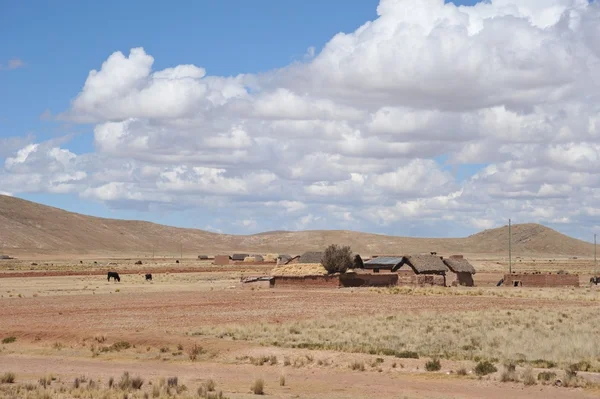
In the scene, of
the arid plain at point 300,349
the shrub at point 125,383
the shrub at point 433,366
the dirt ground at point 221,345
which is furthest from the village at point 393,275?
the shrub at point 125,383

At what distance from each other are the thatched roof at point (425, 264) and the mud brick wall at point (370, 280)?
5428mm

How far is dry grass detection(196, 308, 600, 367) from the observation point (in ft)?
88.1

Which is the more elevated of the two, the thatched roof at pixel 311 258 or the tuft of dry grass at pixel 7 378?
the thatched roof at pixel 311 258

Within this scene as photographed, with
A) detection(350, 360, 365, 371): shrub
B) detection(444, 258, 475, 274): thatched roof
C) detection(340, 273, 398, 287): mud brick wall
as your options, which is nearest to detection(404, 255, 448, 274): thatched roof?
detection(444, 258, 475, 274): thatched roof

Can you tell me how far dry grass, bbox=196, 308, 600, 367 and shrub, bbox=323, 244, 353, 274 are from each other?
96.2 feet

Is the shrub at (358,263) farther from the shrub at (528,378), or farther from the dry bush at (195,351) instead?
the shrub at (528,378)

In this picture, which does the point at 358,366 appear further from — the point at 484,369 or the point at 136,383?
the point at 136,383

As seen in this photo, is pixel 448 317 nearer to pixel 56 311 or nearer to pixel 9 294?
pixel 56 311

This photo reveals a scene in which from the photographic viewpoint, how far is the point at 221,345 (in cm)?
2900

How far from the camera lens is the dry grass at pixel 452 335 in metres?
26.8

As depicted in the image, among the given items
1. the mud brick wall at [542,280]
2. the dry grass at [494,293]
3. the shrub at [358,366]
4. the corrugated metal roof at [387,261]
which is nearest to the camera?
the shrub at [358,366]

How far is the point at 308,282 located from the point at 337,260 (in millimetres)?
4442

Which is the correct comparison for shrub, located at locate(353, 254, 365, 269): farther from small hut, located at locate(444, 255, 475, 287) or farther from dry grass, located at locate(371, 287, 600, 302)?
dry grass, located at locate(371, 287, 600, 302)

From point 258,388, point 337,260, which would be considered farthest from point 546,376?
point 337,260
